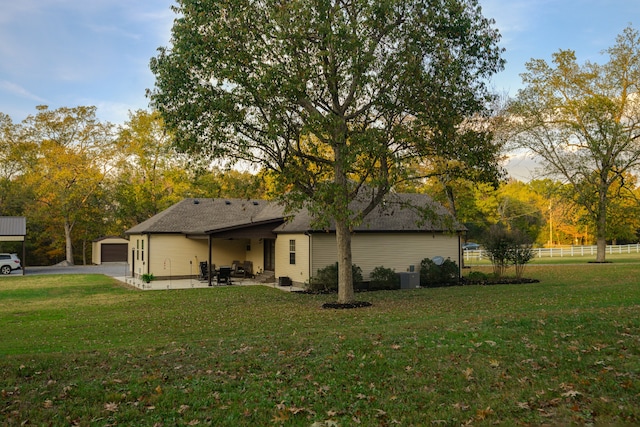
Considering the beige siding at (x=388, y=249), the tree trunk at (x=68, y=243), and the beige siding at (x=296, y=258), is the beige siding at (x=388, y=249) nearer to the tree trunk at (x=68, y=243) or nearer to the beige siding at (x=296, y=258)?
the beige siding at (x=296, y=258)

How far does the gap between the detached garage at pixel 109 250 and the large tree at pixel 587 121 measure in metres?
34.4

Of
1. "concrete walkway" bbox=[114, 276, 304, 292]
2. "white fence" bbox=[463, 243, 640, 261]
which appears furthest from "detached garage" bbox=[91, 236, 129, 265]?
"white fence" bbox=[463, 243, 640, 261]

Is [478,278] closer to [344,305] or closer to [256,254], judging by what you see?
[344,305]

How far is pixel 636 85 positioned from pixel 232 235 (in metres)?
30.1

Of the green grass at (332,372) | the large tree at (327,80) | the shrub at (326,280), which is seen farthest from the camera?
the shrub at (326,280)

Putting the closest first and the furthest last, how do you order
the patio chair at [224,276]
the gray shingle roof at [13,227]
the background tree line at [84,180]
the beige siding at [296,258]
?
1. the beige siding at [296,258]
2. the patio chair at [224,276]
3. the gray shingle roof at [13,227]
4. the background tree line at [84,180]

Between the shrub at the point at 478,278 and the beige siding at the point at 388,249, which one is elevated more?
the beige siding at the point at 388,249

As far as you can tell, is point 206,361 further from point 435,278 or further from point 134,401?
point 435,278

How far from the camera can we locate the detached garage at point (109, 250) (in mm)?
45875

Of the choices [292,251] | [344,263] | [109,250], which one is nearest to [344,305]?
[344,263]

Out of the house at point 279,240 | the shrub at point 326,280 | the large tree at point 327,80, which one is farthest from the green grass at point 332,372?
the shrub at point 326,280

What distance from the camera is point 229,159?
16.1 metres

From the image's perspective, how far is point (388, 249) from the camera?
922 inches

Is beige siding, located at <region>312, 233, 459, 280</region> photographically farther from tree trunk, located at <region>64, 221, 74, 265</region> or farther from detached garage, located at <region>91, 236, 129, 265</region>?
tree trunk, located at <region>64, 221, 74, 265</region>
